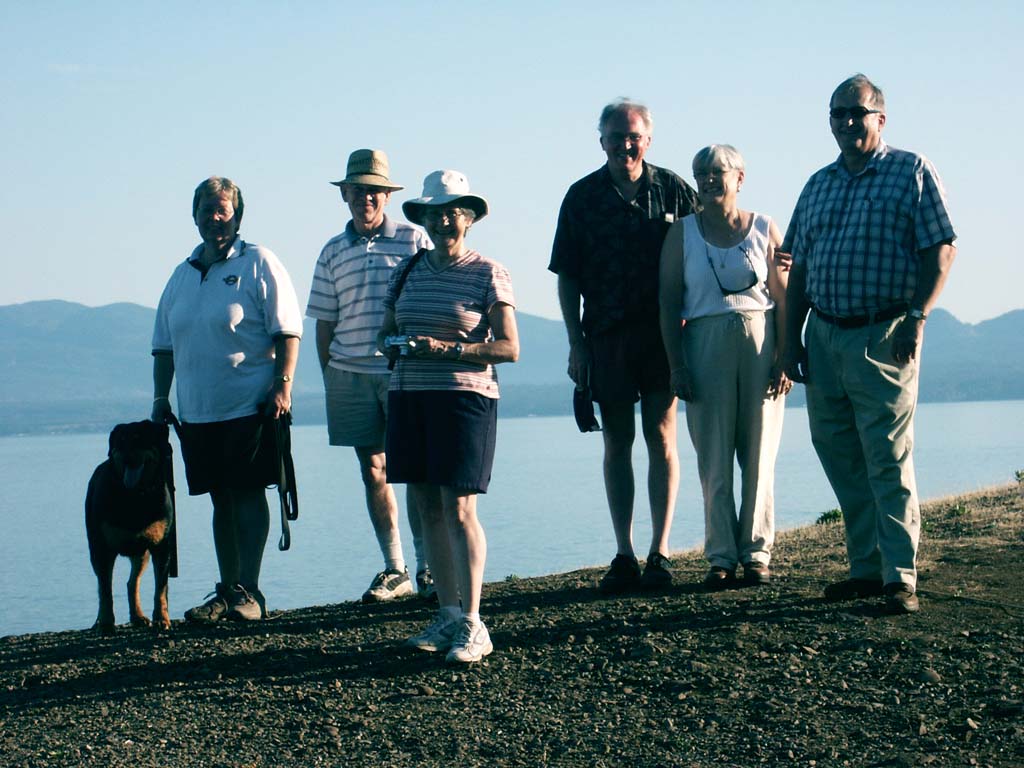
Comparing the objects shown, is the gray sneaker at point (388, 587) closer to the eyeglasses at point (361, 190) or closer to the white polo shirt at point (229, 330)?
the white polo shirt at point (229, 330)

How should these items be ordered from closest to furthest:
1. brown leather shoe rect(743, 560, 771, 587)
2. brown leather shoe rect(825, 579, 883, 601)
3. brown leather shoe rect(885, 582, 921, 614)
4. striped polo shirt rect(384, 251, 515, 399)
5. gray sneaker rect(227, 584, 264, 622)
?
striped polo shirt rect(384, 251, 515, 399), brown leather shoe rect(885, 582, 921, 614), brown leather shoe rect(825, 579, 883, 601), brown leather shoe rect(743, 560, 771, 587), gray sneaker rect(227, 584, 264, 622)

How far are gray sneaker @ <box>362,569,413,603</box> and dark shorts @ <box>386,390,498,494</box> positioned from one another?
2.04m

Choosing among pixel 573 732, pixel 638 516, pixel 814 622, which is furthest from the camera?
pixel 638 516

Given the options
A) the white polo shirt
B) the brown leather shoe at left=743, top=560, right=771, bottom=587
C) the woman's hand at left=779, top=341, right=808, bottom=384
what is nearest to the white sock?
the white polo shirt

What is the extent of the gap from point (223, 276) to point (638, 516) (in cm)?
2721

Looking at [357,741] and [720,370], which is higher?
[720,370]

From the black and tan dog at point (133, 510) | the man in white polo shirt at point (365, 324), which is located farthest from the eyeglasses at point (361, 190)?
the black and tan dog at point (133, 510)

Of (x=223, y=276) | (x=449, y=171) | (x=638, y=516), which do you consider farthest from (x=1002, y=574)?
(x=638, y=516)

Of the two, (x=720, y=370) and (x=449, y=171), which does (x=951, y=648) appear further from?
(x=449, y=171)

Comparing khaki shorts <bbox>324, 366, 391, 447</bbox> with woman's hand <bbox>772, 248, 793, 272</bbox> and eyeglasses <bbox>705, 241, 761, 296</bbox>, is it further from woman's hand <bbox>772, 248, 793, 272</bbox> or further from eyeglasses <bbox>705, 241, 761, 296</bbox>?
woman's hand <bbox>772, 248, 793, 272</bbox>

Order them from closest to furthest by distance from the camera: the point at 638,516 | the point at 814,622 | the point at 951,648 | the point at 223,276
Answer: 1. the point at 951,648
2. the point at 814,622
3. the point at 223,276
4. the point at 638,516

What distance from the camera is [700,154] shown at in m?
6.62

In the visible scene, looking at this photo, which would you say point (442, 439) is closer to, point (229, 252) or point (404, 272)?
point (404, 272)

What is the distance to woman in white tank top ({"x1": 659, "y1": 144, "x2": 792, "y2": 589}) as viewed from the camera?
672 centimetres
